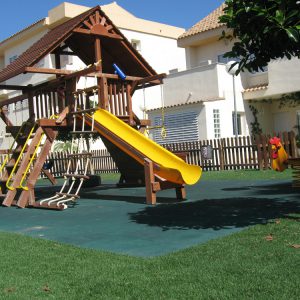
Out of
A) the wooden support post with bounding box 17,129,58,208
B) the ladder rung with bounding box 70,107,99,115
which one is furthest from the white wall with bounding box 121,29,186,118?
the wooden support post with bounding box 17,129,58,208

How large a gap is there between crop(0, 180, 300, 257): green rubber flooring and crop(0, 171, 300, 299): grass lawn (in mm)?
542

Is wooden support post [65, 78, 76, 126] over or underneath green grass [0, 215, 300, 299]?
over

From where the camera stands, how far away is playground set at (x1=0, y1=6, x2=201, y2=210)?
11.5 m

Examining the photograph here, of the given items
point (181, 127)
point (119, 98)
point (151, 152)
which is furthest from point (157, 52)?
point (151, 152)

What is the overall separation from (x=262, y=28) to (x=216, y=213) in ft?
12.5

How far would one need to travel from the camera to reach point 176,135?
25797 mm

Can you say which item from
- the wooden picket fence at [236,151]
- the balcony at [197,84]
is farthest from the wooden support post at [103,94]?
the balcony at [197,84]

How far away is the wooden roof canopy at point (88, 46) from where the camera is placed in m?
12.9

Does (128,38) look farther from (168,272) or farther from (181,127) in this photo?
(168,272)

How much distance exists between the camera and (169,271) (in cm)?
515

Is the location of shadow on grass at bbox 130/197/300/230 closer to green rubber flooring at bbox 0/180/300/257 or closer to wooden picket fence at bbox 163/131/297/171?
green rubber flooring at bbox 0/180/300/257

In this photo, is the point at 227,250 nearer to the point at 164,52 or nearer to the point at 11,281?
the point at 11,281

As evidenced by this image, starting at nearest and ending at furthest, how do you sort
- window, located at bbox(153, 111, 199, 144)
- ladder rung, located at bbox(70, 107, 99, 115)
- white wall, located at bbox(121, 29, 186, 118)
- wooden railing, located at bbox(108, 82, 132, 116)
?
ladder rung, located at bbox(70, 107, 99, 115) → wooden railing, located at bbox(108, 82, 132, 116) → window, located at bbox(153, 111, 199, 144) → white wall, located at bbox(121, 29, 186, 118)

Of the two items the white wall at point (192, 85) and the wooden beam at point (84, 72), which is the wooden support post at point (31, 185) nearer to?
the wooden beam at point (84, 72)
